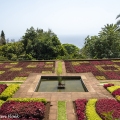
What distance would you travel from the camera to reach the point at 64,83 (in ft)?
50.3

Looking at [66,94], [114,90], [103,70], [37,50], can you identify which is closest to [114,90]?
[114,90]

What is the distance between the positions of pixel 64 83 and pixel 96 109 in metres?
6.10

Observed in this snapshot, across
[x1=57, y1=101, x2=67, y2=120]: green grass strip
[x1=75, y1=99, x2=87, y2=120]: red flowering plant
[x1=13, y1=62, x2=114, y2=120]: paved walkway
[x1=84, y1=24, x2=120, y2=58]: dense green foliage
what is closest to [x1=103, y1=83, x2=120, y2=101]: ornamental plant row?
[x1=13, y1=62, x2=114, y2=120]: paved walkway

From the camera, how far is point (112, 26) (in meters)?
30.5

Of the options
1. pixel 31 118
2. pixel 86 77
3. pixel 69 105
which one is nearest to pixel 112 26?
pixel 86 77

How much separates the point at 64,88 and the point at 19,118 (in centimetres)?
602

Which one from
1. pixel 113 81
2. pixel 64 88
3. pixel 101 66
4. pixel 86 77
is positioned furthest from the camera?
pixel 101 66

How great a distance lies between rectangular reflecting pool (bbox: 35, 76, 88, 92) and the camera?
546 inches

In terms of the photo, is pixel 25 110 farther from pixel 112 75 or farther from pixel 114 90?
pixel 112 75

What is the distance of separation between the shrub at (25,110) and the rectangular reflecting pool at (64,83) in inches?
157

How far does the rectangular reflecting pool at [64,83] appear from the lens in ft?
45.5

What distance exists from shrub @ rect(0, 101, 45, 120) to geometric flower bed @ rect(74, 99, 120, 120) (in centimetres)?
197

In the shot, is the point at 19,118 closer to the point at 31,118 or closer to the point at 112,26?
the point at 31,118

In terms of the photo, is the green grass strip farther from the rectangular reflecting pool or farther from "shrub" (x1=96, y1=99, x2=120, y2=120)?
the rectangular reflecting pool
